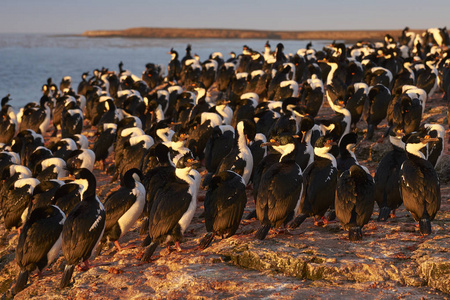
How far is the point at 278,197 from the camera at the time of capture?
28.3ft

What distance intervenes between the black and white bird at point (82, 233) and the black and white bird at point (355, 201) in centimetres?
348

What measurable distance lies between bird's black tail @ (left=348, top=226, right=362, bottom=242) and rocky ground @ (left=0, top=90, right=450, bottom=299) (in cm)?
9

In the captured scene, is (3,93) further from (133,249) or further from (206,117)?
(133,249)

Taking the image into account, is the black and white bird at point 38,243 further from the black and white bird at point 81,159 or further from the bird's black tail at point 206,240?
the black and white bird at point 81,159

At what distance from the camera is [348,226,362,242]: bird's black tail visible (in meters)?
8.18

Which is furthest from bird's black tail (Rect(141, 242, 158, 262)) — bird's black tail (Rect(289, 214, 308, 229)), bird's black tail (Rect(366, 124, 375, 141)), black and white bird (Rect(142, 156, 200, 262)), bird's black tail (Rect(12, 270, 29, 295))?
bird's black tail (Rect(366, 124, 375, 141))

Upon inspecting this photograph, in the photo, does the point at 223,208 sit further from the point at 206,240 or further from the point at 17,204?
the point at 17,204

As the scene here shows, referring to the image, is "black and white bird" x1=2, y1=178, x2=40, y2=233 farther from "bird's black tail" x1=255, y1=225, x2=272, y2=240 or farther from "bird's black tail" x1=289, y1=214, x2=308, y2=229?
"bird's black tail" x1=289, y1=214, x2=308, y2=229

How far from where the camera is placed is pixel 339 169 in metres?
10.1

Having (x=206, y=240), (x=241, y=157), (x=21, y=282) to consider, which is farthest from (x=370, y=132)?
(x=21, y=282)

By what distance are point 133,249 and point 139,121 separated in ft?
24.0

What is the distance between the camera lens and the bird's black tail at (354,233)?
322 inches

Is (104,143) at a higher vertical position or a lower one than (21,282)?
higher

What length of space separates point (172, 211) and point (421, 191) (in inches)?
141
